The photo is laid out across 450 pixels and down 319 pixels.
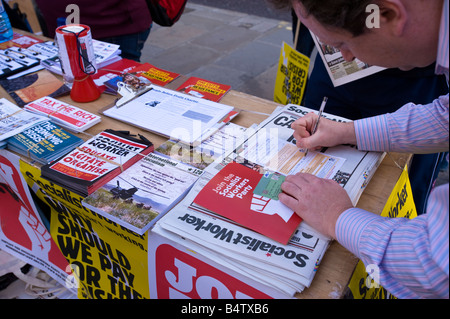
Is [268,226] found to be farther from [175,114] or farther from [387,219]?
[175,114]

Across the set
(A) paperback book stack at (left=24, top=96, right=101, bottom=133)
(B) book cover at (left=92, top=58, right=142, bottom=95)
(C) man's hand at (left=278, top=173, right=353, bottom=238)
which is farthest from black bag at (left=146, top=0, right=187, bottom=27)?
(C) man's hand at (left=278, top=173, right=353, bottom=238)

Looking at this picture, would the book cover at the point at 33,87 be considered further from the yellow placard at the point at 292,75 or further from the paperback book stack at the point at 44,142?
the yellow placard at the point at 292,75

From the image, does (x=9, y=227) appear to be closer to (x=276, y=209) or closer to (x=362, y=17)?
(x=276, y=209)

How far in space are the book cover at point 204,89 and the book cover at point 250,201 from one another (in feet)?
1.64

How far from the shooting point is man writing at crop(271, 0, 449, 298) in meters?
0.57

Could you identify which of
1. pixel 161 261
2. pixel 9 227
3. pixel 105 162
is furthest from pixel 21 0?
pixel 161 261

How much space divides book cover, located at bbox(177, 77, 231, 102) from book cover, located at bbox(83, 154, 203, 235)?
430 millimetres

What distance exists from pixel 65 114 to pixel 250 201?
768 mm

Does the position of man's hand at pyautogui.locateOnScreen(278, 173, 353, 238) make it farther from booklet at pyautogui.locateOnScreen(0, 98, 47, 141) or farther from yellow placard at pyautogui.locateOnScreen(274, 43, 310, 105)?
yellow placard at pyautogui.locateOnScreen(274, 43, 310, 105)

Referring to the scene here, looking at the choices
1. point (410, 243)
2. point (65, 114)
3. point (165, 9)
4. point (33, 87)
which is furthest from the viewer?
point (165, 9)

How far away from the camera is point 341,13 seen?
62 centimetres

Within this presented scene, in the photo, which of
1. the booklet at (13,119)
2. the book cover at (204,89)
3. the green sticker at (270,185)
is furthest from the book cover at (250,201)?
the booklet at (13,119)

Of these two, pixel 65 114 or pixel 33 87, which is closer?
pixel 65 114

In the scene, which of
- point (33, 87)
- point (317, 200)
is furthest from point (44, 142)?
point (317, 200)
